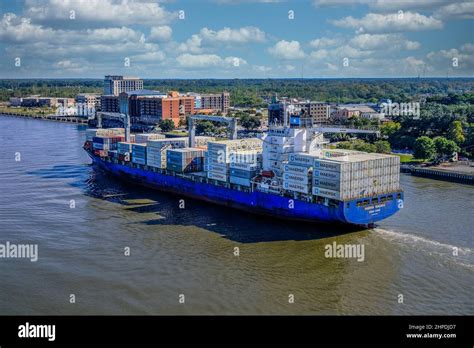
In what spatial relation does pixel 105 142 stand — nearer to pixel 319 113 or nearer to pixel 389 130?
pixel 389 130

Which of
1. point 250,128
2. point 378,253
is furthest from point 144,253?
point 250,128

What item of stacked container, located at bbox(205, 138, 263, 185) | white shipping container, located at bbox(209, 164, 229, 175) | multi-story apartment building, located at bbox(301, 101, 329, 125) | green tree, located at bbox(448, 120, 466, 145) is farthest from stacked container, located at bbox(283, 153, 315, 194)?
multi-story apartment building, located at bbox(301, 101, 329, 125)

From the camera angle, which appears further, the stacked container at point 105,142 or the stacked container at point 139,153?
the stacked container at point 105,142

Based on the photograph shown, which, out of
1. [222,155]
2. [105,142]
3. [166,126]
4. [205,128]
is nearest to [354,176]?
[222,155]

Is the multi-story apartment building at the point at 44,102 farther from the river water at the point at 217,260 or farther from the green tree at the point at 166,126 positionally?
the river water at the point at 217,260

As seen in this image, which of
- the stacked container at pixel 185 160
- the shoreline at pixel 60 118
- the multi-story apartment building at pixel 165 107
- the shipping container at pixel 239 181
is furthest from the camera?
the shoreline at pixel 60 118

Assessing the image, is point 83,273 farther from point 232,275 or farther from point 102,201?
point 102,201

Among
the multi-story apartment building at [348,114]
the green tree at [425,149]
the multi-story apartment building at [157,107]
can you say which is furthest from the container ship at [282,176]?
the multi-story apartment building at [157,107]
